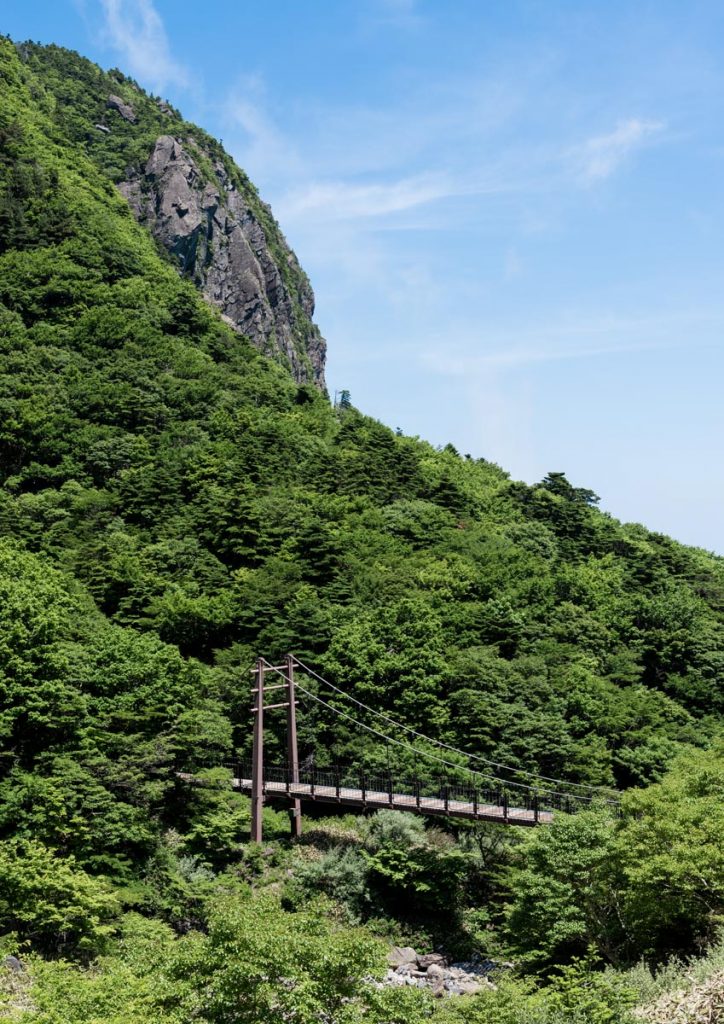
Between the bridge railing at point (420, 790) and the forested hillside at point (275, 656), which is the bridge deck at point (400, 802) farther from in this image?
the forested hillside at point (275, 656)

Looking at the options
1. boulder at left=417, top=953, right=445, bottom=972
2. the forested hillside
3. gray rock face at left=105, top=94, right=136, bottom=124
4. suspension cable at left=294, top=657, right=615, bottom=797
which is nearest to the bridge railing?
suspension cable at left=294, top=657, right=615, bottom=797

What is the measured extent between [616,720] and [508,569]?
11822mm

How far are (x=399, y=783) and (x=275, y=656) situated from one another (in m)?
7.95

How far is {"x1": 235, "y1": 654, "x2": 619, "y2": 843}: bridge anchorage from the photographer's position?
2573 centimetres

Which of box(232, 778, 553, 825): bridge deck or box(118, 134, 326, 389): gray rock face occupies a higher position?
box(118, 134, 326, 389): gray rock face

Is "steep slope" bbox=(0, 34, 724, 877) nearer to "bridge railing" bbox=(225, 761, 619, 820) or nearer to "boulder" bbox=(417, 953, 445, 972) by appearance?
"bridge railing" bbox=(225, 761, 619, 820)

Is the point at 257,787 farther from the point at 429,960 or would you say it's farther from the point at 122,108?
the point at 122,108

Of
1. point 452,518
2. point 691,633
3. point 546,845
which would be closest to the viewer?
point 546,845

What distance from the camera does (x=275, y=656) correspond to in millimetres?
34469

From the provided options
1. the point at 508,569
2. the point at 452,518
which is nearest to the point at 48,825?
the point at 508,569

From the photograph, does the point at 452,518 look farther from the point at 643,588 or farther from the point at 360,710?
the point at 360,710

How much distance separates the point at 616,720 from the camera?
3164 cm

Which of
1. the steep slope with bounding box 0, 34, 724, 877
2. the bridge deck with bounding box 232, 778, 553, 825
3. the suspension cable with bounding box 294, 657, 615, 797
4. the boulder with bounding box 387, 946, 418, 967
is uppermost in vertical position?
the steep slope with bounding box 0, 34, 724, 877

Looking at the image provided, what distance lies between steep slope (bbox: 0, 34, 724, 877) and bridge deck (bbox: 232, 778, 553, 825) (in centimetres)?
229
